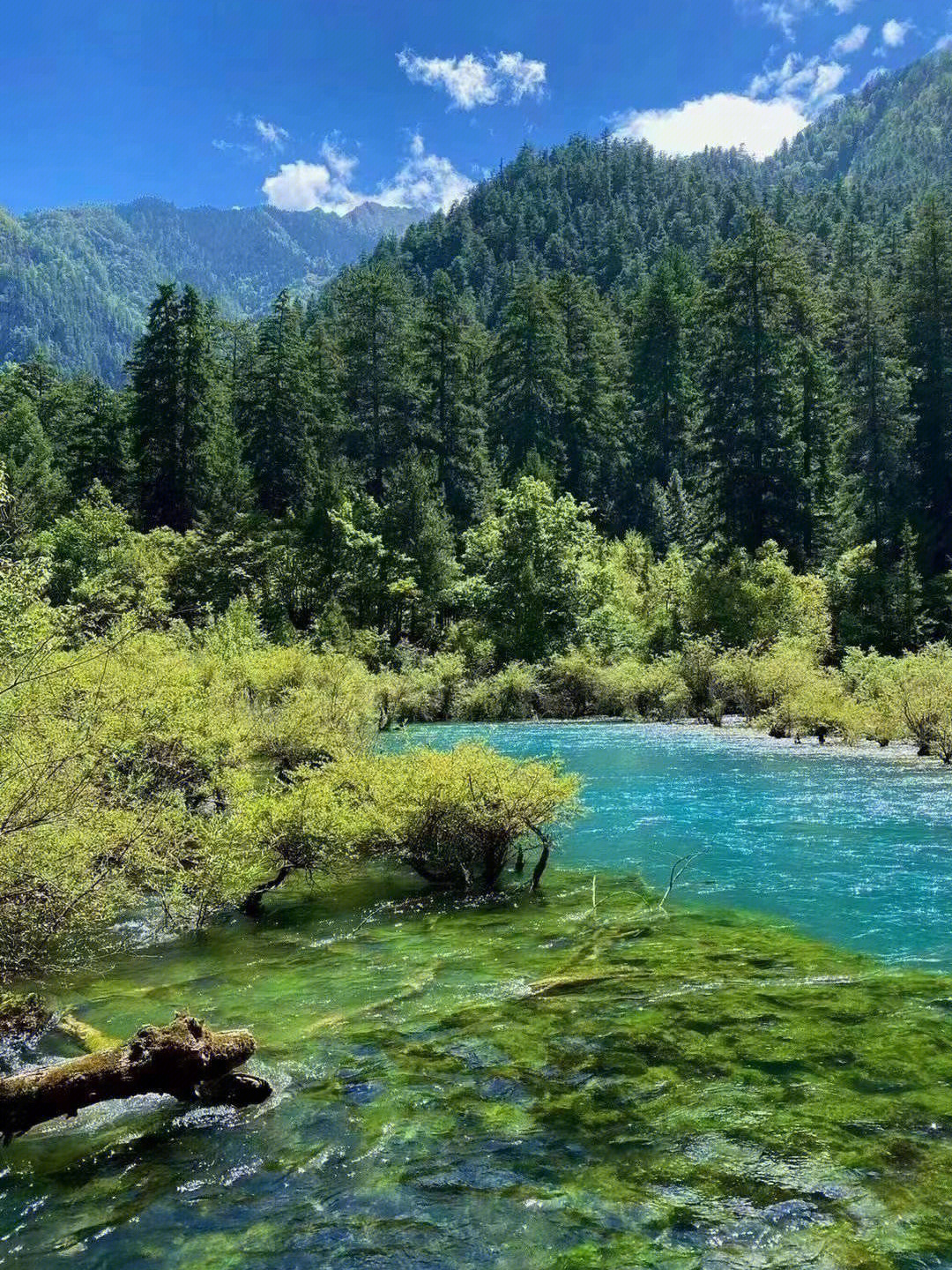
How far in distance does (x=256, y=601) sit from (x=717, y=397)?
30.3 meters

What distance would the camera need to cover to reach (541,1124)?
264 inches

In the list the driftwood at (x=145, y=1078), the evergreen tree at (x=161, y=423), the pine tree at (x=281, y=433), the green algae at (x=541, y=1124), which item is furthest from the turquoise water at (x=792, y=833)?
the pine tree at (x=281, y=433)

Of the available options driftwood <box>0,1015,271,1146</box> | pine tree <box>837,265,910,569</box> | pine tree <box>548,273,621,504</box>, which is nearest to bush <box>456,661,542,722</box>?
pine tree <box>837,265,910,569</box>

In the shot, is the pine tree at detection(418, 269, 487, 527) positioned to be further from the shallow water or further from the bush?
the shallow water

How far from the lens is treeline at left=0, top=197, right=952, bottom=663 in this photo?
166 feet

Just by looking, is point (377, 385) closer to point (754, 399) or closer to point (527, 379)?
point (527, 379)

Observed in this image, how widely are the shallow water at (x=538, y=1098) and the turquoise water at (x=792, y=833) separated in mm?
140

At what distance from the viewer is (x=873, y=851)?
1523cm

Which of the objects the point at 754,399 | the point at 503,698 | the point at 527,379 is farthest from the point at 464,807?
the point at 527,379

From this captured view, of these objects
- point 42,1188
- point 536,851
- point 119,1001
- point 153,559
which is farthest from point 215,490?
point 42,1188

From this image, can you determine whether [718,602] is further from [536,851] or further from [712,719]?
[536,851]

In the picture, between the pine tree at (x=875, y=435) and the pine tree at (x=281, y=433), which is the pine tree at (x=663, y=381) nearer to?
the pine tree at (x=875, y=435)

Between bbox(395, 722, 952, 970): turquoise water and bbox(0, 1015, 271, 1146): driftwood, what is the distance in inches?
286

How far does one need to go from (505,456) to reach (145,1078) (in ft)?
217
